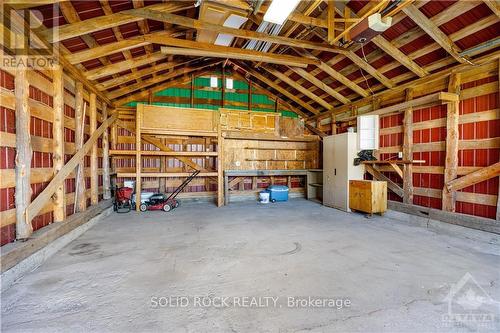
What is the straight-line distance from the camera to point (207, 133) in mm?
6785

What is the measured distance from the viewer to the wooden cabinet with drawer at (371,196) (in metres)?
5.35

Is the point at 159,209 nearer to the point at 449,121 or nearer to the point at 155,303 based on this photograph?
the point at 155,303

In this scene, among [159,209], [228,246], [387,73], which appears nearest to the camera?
[228,246]

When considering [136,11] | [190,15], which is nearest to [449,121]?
[190,15]

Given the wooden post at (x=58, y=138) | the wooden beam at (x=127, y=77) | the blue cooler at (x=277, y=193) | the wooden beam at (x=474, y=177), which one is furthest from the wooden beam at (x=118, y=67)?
the wooden beam at (x=474, y=177)

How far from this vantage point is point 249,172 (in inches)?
286

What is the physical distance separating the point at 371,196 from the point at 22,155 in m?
6.06

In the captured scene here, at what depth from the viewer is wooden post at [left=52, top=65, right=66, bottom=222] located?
363cm

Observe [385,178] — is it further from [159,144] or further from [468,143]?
[159,144]

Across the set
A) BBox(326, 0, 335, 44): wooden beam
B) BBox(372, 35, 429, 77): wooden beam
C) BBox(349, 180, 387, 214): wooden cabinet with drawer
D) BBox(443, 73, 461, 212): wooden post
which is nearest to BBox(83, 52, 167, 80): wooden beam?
BBox(326, 0, 335, 44): wooden beam

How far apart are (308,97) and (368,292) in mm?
6672

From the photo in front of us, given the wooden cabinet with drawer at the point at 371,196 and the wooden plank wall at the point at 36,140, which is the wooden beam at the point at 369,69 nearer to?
the wooden cabinet with drawer at the point at 371,196

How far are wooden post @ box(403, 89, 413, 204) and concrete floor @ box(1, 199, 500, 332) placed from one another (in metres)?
1.07

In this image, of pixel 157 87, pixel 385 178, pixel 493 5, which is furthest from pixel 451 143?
pixel 157 87
